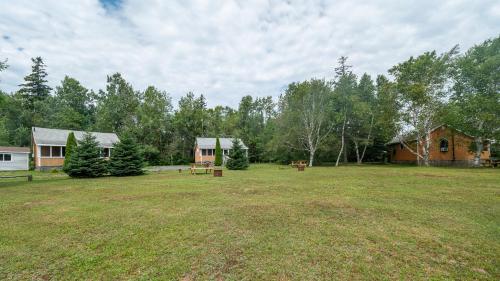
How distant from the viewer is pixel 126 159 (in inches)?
768

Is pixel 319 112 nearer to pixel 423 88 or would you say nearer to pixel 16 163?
pixel 423 88

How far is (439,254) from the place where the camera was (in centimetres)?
420

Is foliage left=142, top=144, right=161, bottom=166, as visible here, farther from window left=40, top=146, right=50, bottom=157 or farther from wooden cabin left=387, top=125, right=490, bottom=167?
wooden cabin left=387, top=125, right=490, bottom=167

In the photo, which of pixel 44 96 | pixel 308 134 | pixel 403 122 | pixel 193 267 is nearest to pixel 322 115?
pixel 308 134

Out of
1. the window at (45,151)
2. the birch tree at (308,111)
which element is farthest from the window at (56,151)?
the birch tree at (308,111)

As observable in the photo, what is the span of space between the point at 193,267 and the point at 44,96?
62.8 m

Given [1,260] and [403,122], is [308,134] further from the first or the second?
[1,260]

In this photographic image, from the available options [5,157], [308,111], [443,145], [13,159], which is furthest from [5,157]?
[443,145]

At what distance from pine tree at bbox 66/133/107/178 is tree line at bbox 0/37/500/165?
3874mm

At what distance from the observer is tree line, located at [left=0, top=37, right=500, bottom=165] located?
24578 mm

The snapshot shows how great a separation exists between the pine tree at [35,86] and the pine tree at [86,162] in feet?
140

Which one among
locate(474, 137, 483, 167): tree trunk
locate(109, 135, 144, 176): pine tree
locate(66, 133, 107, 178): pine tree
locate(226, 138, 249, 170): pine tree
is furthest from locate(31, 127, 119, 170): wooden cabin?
locate(474, 137, 483, 167): tree trunk

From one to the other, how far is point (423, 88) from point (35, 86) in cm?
6652

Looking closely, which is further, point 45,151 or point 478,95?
point 45,151
